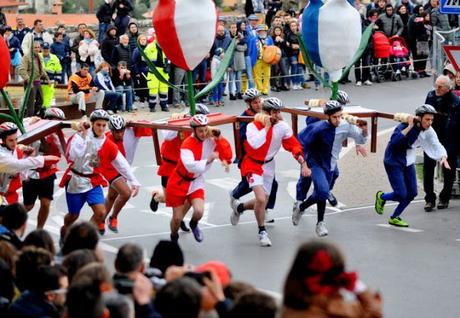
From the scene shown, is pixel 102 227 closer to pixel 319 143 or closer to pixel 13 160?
pixel 13 160

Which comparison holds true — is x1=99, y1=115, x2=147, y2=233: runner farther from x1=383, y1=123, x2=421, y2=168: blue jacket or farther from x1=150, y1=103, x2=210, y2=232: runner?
x1=383, y1=123, x2=421, y2=168: blue jacket

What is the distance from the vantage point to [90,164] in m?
14.9

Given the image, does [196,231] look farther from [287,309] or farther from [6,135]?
[287,309]

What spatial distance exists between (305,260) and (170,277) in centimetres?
172

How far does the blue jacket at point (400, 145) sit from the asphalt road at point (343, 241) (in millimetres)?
839

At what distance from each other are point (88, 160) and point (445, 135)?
5141 millimetres

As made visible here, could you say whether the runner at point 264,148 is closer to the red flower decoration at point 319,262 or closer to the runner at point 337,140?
the runner at point 337,140

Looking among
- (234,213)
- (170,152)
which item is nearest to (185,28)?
(170,152)

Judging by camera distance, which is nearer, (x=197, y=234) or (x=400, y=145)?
(x=197, y=234)

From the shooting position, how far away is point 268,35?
93.6 ft

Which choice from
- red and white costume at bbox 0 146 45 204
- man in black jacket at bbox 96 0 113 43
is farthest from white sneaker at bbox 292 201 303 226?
man in black jacket at bbox 96 0 113 43

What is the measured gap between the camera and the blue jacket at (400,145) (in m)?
15.8

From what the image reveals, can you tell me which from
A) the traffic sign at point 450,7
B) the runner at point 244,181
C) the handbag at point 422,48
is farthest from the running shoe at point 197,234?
the handbag at point 422,48

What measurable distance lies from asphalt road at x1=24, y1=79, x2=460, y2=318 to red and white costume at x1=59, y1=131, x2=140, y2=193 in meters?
0.83
